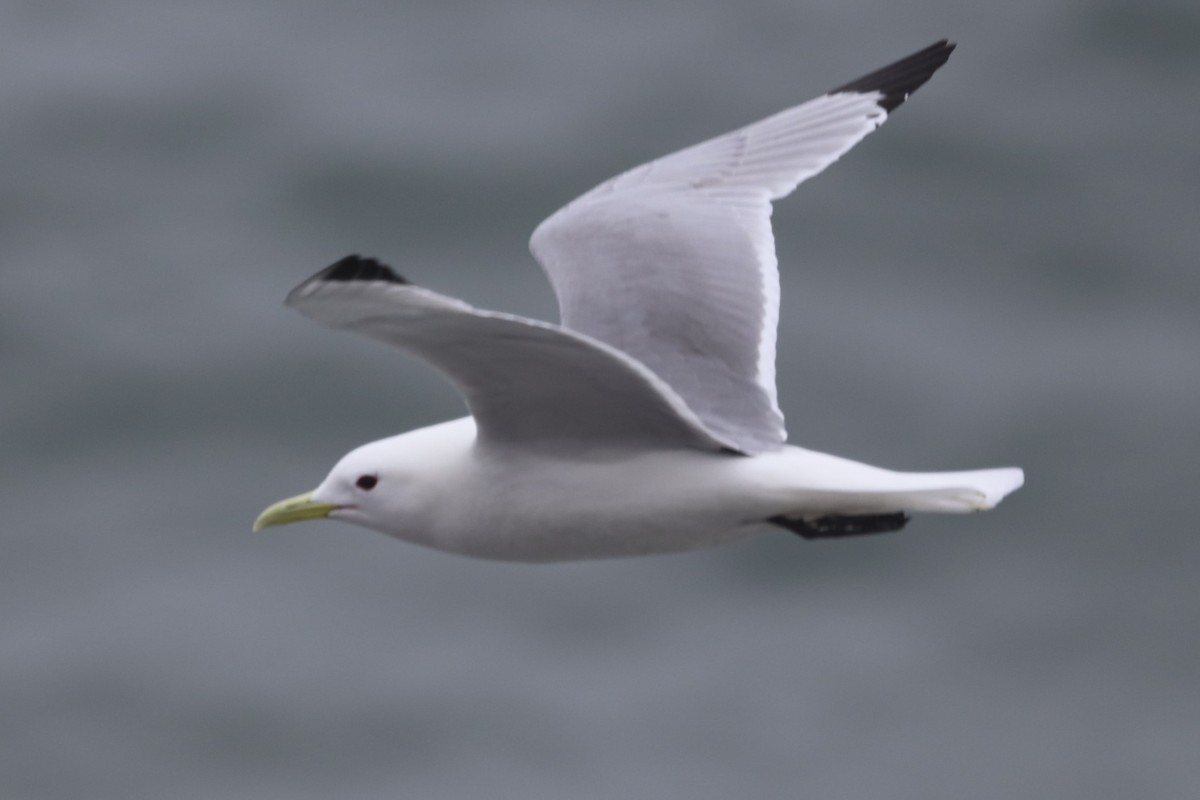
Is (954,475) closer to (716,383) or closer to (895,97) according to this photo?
(716,383)

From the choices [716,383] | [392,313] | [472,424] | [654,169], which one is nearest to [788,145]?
[654,169]

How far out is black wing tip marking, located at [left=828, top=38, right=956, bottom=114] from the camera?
8401 mm

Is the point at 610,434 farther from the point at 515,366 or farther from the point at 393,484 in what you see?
the point at 393,484

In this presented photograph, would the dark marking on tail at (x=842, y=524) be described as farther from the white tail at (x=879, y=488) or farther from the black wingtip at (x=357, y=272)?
the black wingtip at (x=357, y=272)

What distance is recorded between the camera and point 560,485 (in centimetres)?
636

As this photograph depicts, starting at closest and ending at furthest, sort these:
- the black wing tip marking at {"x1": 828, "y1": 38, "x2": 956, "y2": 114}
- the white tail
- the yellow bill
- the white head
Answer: the white tail < the white head < the yellow bill < the black wing tip marking at {"x1": 828, "y1": 38, "x2": 956, "y2": 114}

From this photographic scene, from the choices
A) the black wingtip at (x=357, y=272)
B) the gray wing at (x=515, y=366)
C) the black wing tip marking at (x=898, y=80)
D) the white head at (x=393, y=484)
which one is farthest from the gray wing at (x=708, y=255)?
the black wingtip at (x=357, y=272)

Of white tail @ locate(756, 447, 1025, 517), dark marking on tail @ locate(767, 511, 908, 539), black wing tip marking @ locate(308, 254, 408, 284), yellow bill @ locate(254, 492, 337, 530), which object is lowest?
dark marking on tail @ locate(767, 511, 908, 539)

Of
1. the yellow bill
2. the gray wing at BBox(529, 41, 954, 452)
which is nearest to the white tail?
the gray wing at BBox(529, 41, 954, 452)

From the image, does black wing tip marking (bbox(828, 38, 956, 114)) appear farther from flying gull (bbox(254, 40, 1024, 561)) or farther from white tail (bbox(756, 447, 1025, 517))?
white tail (bbox(756, 447, 1025, 517))

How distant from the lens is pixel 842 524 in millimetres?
6492

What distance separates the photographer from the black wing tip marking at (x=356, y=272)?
206 inches

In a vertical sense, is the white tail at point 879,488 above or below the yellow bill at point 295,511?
below

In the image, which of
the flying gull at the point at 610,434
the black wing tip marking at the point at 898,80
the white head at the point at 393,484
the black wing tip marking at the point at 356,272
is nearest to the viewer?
the black wing tip marking at the point at 356,272
